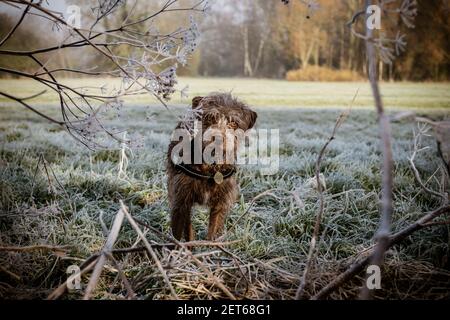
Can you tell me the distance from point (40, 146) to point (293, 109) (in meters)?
7.08

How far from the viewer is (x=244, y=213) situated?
2840 millimetres

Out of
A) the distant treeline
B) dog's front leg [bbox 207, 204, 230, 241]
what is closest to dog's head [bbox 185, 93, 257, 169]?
dog's front leg [bbox 207, 204, 230, 241]

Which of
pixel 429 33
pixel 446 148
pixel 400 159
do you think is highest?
pixel 429 33

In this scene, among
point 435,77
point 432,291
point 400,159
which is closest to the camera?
point 432,291

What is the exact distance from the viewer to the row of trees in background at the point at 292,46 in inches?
328

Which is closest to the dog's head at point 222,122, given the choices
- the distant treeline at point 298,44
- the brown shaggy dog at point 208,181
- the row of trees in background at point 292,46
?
the brown shaggy dog at point 208,181

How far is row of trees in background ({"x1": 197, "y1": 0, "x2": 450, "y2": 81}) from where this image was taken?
328 inches

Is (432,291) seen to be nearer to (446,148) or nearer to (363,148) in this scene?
(446,148)

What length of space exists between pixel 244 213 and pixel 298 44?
31.3 ft

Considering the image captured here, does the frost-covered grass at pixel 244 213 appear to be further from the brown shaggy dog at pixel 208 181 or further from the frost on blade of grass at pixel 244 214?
the brown shaggy dog at pixel 208 181

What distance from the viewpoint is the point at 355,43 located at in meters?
10.8

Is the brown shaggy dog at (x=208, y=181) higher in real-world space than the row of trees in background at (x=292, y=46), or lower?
lower
